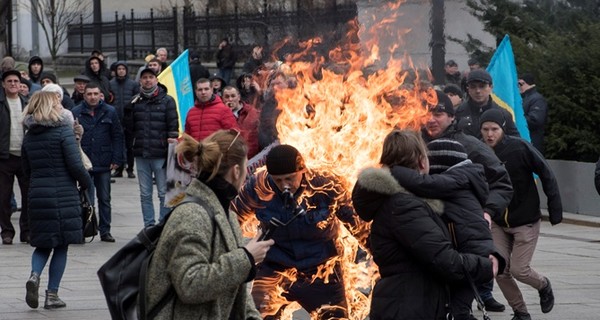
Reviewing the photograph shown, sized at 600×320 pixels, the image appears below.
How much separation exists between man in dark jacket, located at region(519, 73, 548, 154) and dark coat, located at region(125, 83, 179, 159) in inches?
197

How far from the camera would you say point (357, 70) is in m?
8.89

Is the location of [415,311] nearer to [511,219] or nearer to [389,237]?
[389,237]

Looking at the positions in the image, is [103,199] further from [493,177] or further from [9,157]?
[493,177]

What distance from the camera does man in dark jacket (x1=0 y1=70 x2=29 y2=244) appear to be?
14484mm

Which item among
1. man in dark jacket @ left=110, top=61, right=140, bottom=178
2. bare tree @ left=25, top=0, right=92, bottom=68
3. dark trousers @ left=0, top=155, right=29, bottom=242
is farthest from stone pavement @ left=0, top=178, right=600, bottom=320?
bare tree @ left=25, top=0, right=92, bottom=68

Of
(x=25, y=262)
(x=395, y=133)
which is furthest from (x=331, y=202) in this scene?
(x=25, y=262)

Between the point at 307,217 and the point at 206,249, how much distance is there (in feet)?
8.04

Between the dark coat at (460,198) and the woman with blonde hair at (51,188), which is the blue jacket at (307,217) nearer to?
the dark coat at (460,198)

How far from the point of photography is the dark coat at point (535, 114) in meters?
17.2

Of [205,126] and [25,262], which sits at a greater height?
[205,126]

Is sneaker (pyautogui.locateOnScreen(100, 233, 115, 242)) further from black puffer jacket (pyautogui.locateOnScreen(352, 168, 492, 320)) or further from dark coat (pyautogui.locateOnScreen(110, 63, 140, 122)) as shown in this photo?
black puffer jacket (pyautogui.locateOnScreen(352, 168, 492, 320))

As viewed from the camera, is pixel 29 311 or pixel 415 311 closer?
pixel 415 311

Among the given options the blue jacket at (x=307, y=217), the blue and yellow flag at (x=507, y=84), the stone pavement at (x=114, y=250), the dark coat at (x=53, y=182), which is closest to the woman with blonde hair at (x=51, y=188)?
the dark coat at (x=53, y=182)

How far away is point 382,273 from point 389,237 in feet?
0.67
